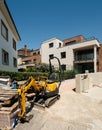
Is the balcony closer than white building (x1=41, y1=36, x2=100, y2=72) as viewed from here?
No

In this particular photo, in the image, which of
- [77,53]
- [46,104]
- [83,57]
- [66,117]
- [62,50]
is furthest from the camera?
[62,50]

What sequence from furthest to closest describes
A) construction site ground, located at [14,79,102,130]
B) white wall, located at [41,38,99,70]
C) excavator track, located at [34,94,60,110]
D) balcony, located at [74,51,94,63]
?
1. white wall, located at [41,38,99,70]
2. balcony, located at [74,51,94,63]
3. excavator track, located at [34,94,60,110]
4. construction site ground, located at [14,79,102,130]

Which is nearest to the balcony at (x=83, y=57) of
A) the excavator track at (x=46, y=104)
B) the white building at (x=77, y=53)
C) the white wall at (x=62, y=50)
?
the white building at (x=77, y=53)

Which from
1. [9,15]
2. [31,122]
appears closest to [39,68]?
[9,15]

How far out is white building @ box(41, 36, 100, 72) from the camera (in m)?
25.8

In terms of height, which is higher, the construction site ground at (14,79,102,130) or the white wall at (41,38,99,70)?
the white wall at (41,38,99,70)

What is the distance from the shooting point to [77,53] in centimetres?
2909

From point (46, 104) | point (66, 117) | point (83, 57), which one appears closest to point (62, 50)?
point (83, 57)

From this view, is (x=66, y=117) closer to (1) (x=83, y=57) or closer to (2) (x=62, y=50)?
(1) (x=83, y=57)

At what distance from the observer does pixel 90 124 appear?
492cm

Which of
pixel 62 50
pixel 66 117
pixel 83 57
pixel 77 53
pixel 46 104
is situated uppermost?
pixel 62 50

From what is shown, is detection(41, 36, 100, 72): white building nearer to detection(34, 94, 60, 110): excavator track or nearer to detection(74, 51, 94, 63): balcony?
detection(74, 51, 94, 63): balcony

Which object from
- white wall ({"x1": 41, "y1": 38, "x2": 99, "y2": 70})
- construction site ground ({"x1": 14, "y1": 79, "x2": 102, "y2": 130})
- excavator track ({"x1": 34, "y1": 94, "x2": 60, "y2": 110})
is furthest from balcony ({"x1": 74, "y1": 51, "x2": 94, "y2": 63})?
excavator track ({"x1": 34, "y1": 94, "x2": 60, "y2": 110})

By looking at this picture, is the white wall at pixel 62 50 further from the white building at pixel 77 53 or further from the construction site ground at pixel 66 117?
the construction site ground at pixel 66 117
